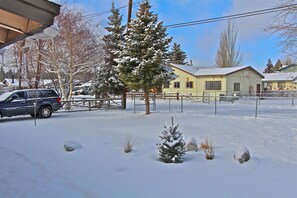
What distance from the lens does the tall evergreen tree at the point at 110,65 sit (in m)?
20.8

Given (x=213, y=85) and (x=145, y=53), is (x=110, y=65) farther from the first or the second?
(x=213, y=85)

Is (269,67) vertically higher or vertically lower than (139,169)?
higher

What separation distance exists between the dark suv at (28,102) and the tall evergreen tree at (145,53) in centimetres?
424

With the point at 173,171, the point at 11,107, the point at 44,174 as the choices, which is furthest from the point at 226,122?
the point at 11,107

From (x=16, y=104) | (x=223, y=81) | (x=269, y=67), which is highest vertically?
(x=269, y=67)

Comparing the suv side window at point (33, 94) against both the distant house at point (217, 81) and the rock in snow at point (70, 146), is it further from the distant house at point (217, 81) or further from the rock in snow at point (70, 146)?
the distant house at point (217, 81)

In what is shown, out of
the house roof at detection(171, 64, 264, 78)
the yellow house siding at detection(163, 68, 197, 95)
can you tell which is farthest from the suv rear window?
the yellow house siding at detection(163, 68, 197, 95)

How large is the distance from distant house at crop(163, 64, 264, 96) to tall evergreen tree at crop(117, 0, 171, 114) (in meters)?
16.7

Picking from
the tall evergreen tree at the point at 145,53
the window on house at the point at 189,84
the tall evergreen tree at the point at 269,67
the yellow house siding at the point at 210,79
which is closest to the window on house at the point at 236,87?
the yellow house siding at the point at 210,79

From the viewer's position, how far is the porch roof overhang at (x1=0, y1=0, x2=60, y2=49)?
307 cm

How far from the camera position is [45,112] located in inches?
619

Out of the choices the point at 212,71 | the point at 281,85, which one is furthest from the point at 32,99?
the point at 281,85

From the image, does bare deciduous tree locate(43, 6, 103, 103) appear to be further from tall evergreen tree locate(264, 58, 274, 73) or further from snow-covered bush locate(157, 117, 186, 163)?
tall evergreen tree locate(264, 58, 274, 73)

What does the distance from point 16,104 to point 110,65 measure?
320 inches
